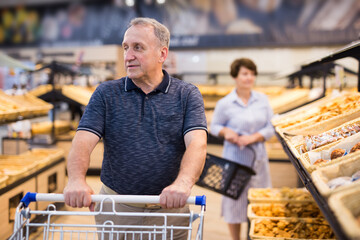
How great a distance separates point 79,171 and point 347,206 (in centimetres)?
102

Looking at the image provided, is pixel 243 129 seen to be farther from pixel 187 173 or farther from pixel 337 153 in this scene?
pixel 187 173

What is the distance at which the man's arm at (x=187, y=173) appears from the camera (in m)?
1.33

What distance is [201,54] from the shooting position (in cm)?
1176

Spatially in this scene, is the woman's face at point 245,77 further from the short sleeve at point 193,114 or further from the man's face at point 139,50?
the man's face at point 139,50

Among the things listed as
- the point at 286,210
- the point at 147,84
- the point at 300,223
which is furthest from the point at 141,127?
the point at 286,210

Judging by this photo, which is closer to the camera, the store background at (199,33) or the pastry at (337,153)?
the pastry at (337,153)

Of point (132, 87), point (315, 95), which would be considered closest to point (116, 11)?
point (315, 95)

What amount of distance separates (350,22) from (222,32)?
3503 mm

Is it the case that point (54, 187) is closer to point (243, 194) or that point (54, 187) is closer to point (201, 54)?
point (243, 194)

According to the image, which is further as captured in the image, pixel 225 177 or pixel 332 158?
pixel 225 177

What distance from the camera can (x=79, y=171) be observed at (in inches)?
59.7

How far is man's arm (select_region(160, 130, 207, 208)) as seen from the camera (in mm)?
1326

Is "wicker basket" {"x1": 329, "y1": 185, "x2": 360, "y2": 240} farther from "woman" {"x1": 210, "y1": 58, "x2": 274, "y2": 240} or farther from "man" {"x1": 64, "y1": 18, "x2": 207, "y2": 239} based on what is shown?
"woman" {"x1": 210, "y1": 58, "x2": 274, "y2": 240}

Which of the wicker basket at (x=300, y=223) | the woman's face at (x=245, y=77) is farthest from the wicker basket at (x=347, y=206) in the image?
the woman's face at (x=245, y=77)
